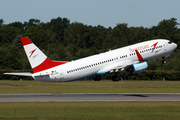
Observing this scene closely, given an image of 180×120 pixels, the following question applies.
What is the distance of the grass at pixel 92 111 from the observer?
4466 centimetres

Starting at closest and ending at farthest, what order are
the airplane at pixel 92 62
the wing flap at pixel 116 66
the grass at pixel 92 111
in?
the grass at pixel 92 111 → the airplane at pixel 92 62 → the wing flap at pixel 116 66

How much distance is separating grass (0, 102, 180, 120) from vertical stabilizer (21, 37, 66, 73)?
1116 centimetres

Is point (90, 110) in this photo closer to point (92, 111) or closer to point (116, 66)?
point (92, 111)

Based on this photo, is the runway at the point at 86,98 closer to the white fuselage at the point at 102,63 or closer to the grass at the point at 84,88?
the white fuselage at the point at 102,63

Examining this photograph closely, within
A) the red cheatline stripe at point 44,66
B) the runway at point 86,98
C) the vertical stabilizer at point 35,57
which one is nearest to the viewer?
the runway at point 86,98

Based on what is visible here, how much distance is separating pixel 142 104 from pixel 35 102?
1754cm

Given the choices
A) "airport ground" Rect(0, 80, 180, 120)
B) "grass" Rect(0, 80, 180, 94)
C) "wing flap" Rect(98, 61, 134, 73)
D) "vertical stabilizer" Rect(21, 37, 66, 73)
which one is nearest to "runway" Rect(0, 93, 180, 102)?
"airport ground" Rect(0, 80, 180, 120)

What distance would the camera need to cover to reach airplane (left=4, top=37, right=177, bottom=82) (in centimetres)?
6675

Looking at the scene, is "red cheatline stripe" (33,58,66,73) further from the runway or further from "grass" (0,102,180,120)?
"grass" (0,102,180,120)

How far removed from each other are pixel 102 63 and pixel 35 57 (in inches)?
512

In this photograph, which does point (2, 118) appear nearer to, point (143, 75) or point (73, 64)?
point (73, 64)

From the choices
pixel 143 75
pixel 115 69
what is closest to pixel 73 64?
pixel 115 69

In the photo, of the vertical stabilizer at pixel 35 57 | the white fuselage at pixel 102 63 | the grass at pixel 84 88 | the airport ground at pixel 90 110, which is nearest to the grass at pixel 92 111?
the airport ground at pixel 90 110

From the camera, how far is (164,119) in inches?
1713
